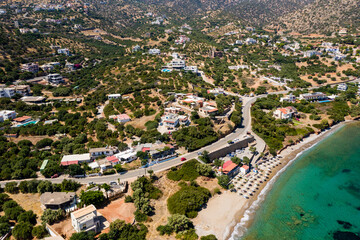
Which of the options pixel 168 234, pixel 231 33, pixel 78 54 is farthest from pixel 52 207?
pixel 231 33

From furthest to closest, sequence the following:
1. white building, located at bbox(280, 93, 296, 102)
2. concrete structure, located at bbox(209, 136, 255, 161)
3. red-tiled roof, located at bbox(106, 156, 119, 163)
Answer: white building, located at bbox(280, 93, 296, 102)
concrete structure, located at bbox(209, 136, 255, 161)
red-tiled roof, located at bbox(106, 156, 119, 163)

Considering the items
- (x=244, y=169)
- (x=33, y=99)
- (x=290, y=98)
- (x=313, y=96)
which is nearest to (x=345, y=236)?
(x=244, y=169)

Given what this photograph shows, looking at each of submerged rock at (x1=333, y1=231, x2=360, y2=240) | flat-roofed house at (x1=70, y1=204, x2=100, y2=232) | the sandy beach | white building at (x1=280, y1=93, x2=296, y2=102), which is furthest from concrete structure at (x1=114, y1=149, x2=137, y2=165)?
white building at (x1=280, y1=93, x2=296, y2=102)

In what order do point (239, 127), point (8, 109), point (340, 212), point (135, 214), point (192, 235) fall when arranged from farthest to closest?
point (8, 109) → point (239, 127) → point (340, 212) → point (135, 214) → point (192, 235)

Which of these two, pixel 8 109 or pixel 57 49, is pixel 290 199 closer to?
pixel 8 109

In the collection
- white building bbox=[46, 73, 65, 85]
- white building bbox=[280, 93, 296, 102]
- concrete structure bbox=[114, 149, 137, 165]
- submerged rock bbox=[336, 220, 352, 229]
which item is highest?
white building bbox=[46, 73, 65, 85]

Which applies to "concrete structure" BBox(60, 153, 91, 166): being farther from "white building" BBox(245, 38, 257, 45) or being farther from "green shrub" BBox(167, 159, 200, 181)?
"white building" BBox(245, 38, 257, 45)

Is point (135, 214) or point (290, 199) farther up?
point (135, 214)
